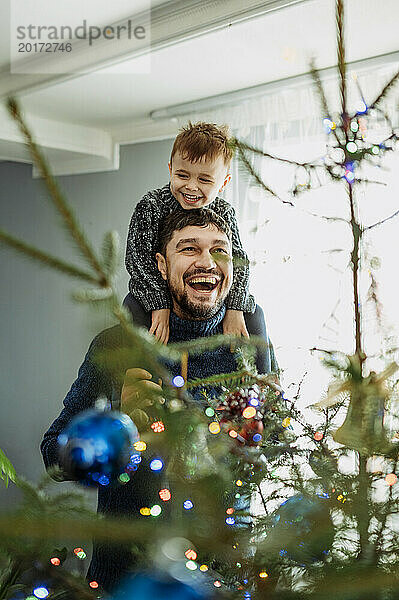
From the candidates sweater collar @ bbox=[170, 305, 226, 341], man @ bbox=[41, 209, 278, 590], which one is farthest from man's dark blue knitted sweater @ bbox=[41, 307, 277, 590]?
sweater collar @ bbox=[170, 305, 226, 341]

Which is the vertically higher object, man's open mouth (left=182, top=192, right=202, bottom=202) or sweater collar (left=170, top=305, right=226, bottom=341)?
man's open mouth (left=182, top=192, right=202, bottom=202)

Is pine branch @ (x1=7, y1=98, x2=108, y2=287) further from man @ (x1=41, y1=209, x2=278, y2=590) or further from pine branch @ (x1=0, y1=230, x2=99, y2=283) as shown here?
man @ (x1=41, y1=209, x2=278, y2=590)

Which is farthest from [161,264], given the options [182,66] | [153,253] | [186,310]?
[182,66]

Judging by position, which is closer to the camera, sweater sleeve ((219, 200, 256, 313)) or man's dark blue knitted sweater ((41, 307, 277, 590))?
man's dark blue knitted sweater ((41, 307, 277, 590))

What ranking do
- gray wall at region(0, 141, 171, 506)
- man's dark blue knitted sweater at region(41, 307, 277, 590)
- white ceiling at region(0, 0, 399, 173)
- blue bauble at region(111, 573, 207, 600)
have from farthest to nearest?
gray wall at region(0, 141, 171, 506)
white ceiling at region(0, 0, 399, 173)
man's dark blue knitted sweater at region(41, 307, 277, 590)
blue bauble at region(111, 573, 207, 600)

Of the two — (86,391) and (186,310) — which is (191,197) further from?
(86,391)

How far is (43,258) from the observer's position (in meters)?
0.28

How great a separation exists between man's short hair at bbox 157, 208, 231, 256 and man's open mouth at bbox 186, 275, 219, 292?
130mm

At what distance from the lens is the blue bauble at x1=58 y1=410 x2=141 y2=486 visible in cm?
41

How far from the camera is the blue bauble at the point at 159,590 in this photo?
24cm

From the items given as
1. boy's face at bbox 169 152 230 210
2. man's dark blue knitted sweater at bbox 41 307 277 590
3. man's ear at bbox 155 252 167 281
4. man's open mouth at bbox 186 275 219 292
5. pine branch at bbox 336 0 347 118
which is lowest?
man's dark blue knitted sweater at bbox 41 307 277 590

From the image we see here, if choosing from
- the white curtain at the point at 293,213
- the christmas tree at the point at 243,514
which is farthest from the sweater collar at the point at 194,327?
the christmas tree at the point at 243,514

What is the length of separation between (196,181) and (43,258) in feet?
4.78

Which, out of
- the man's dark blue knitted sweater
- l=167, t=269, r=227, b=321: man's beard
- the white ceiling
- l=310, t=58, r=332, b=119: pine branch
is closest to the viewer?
l=310, t=58, r=332, b=119: pine branch
